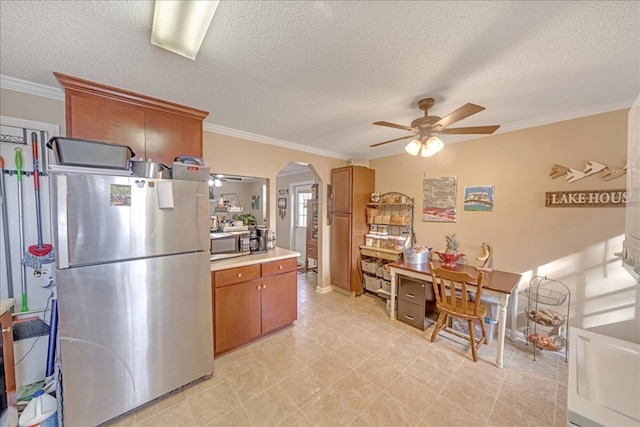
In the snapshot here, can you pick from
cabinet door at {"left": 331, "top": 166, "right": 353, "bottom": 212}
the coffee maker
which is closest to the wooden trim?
the coffee maker

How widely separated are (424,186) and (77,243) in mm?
3782

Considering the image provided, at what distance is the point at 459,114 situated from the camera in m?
1.68

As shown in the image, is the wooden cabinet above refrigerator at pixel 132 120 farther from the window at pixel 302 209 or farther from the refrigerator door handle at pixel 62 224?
the window at pixel 302 209

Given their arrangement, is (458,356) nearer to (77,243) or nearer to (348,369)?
(348,369)

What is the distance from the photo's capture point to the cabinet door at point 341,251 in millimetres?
3785

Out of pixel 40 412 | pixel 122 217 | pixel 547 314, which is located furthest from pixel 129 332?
pixel 547 314

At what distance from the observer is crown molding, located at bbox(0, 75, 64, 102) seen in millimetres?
1717

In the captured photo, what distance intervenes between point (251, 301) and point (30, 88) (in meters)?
2.59

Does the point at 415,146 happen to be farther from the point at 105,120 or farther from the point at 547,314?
the point at 105,120

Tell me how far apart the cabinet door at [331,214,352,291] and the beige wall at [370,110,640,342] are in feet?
4.77

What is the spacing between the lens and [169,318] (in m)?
1.73

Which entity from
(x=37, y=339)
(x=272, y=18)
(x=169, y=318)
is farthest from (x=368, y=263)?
(x=37, y=339)

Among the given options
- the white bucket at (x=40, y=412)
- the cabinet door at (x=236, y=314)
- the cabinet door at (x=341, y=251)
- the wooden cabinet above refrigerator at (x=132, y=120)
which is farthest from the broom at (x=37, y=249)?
the cabinet door at (x=341, y=251)

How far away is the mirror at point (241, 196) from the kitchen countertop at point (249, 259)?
0.49 m
